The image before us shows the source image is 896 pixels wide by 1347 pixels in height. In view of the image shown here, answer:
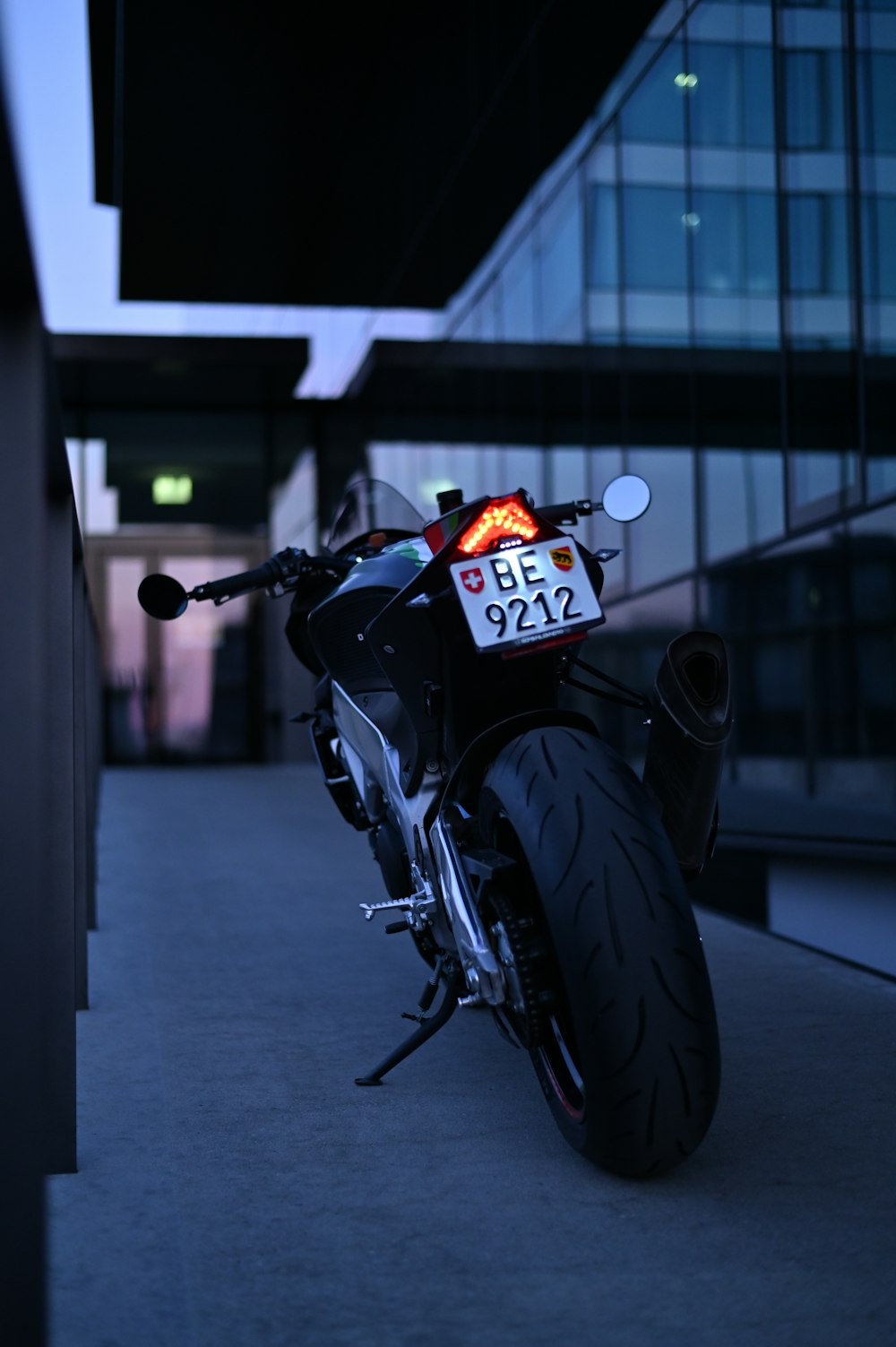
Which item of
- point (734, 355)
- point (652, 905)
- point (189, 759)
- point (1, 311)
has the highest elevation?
point (734, 355)

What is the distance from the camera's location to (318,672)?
4.65 m

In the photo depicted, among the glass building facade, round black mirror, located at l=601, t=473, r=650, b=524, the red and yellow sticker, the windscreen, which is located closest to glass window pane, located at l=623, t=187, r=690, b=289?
the glass building facade

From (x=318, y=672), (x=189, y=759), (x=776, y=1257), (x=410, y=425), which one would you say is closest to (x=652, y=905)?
(x=776, y=1257)

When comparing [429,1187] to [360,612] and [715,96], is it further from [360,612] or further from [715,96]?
[715,96]

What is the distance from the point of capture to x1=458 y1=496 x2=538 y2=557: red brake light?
2963 mm

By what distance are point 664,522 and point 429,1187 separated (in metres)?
8.50

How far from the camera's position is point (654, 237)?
11.0 m

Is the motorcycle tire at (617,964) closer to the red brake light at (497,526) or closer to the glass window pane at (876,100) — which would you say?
the red brake light at (497,526)

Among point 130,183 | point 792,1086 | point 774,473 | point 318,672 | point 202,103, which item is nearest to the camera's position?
point 792,1086

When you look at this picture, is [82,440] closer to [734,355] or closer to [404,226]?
[404,226]

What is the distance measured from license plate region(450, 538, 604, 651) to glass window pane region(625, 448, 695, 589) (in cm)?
755

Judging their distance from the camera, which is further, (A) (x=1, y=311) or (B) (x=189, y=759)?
(B) (x=189, y=759)

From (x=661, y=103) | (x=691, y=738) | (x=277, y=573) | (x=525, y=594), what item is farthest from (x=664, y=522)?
(x=525, y=594)

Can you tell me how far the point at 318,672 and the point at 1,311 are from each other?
103 inches
